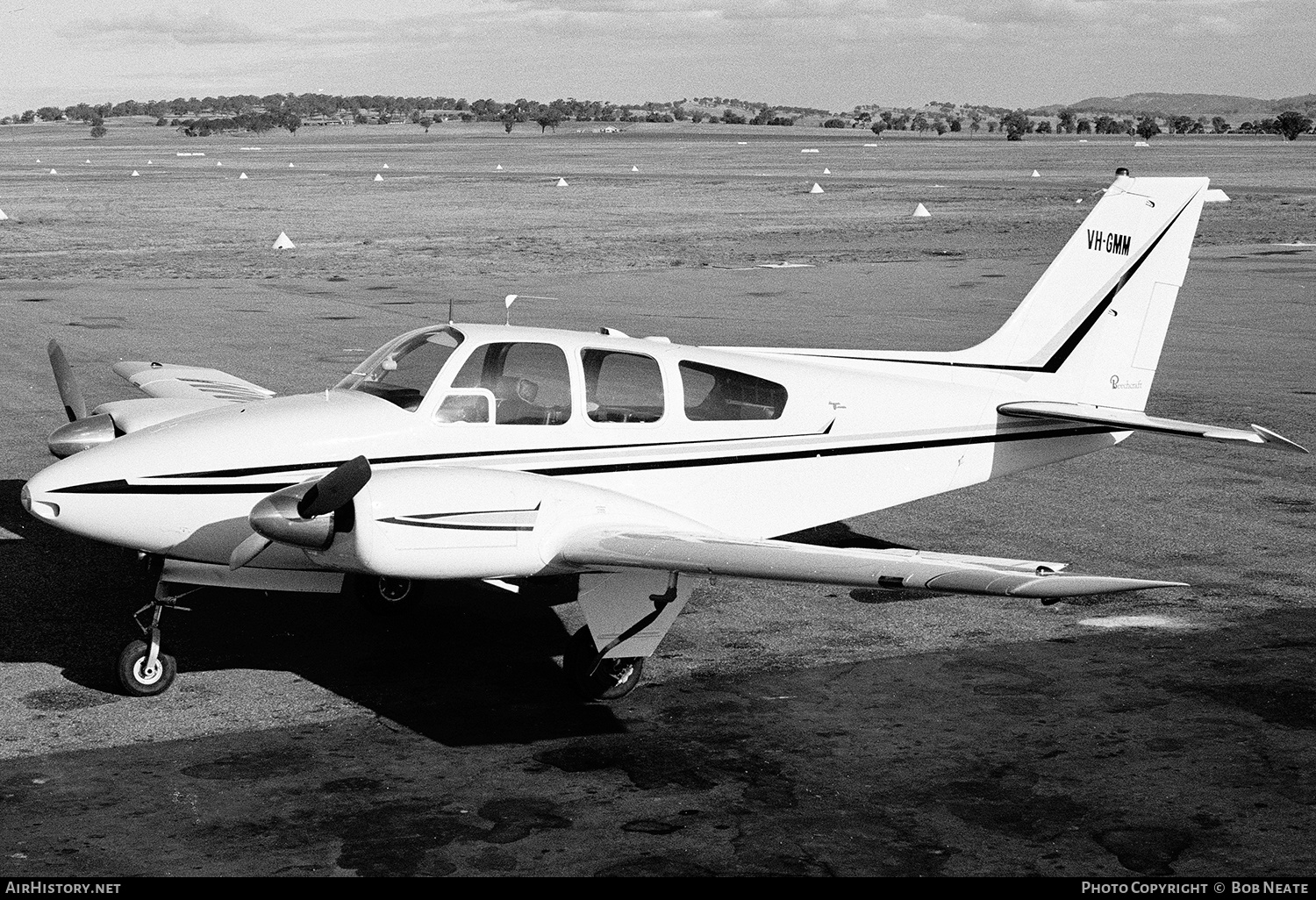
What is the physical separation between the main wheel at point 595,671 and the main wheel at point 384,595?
2335 mm

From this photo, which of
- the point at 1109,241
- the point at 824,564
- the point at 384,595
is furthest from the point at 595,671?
the point at 1109,241

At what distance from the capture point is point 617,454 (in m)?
10.1

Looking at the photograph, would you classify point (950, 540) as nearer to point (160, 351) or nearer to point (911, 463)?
point (911, 463)

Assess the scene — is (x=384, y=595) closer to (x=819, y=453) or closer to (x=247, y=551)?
(x=247, y=551)

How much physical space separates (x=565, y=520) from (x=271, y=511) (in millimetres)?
1787

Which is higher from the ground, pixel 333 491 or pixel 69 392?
pixel 333 491

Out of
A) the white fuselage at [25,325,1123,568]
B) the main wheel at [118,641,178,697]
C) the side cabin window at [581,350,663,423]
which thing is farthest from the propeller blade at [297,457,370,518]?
the side cabin window at [581,350,663,423]

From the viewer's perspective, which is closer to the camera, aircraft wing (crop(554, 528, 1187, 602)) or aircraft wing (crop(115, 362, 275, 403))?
aircraft wing (crop(554, 528, 1187, 602))

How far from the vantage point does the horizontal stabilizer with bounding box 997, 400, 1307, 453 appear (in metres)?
10.6

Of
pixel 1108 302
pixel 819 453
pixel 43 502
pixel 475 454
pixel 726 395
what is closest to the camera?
pixel 43 502

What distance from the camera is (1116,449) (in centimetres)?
1772

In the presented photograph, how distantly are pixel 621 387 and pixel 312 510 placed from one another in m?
2.85

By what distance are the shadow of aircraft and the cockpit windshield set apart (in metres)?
1.93

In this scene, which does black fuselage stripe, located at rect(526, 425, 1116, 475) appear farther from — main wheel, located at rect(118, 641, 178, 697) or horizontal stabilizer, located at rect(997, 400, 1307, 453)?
main wheel, located at rect(118, 641, 178, 697)
